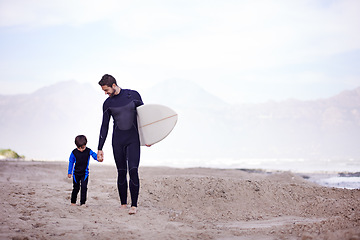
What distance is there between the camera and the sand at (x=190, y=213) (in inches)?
172

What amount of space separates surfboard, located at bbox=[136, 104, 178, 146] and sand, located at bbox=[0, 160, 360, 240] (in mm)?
1139

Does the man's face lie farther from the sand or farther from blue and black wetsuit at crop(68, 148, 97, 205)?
the sand

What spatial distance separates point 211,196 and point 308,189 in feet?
8.34

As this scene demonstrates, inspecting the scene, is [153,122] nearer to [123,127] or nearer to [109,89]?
[123,127]

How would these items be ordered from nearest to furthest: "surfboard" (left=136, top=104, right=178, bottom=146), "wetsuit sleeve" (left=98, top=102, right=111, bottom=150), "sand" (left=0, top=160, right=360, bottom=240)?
"sand" (left=0, top=160, right=360, bottom=240), "wetsuit sleeve" (left=98, top=102, right=111, bottom=150), "surfboard" (left=136, top=104, right=178, bottom=146)

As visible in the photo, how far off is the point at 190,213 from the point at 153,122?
172 cm

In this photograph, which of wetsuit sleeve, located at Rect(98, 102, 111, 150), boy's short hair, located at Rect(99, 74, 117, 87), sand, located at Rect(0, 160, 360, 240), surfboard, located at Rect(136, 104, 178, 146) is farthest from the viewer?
surfboard, located at Rect(136, 104, 178, 146)

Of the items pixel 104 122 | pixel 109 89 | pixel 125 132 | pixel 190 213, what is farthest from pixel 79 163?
pixel 190 213

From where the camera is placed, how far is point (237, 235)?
15.2ft

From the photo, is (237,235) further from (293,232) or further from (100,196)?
(100,196)

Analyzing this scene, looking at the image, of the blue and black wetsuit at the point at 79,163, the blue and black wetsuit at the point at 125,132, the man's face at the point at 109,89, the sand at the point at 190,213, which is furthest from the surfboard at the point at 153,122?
the sand at the point at 190,213

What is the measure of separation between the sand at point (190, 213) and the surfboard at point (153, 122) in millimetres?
1139

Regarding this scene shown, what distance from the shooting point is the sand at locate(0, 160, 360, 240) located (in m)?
4.38

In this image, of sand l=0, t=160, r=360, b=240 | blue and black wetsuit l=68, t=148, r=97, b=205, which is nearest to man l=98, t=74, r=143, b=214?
blue and black wetsuit l=68, t=148, r=97, b=205
